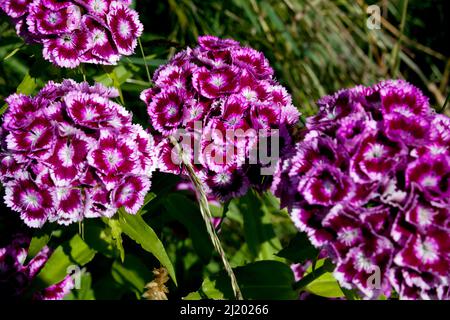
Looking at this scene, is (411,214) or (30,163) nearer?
(411,214)

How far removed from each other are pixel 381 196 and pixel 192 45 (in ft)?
5.43

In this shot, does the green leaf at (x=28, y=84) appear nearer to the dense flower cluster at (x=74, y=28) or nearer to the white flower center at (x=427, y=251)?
the dense flower cluster at (x=74, y=28)

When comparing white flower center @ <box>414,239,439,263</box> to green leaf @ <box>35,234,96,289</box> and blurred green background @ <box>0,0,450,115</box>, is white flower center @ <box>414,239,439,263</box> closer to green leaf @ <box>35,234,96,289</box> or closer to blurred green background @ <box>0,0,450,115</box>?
green leaf @ <box>35,234,96,289</box>

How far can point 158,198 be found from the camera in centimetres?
225

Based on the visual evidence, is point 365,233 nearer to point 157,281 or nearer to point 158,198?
point 157,281

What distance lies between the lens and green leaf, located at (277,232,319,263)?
1887mm

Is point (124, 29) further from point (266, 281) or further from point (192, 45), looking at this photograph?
point (266, 281)

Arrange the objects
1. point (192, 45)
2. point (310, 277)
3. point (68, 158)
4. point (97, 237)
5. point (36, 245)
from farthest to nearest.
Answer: point (192, 45), point (97, 237), point (310, 277), point (36, 245), point (68, 158)

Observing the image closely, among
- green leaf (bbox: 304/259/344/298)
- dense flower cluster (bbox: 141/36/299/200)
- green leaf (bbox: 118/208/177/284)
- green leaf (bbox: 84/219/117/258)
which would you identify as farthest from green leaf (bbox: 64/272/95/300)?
green leaf (bbox: 304/259/344/298)

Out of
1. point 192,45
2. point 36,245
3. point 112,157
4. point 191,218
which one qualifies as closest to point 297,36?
point 192,45

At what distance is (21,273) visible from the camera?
223 cm

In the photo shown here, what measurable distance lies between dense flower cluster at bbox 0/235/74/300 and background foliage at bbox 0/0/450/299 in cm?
7
